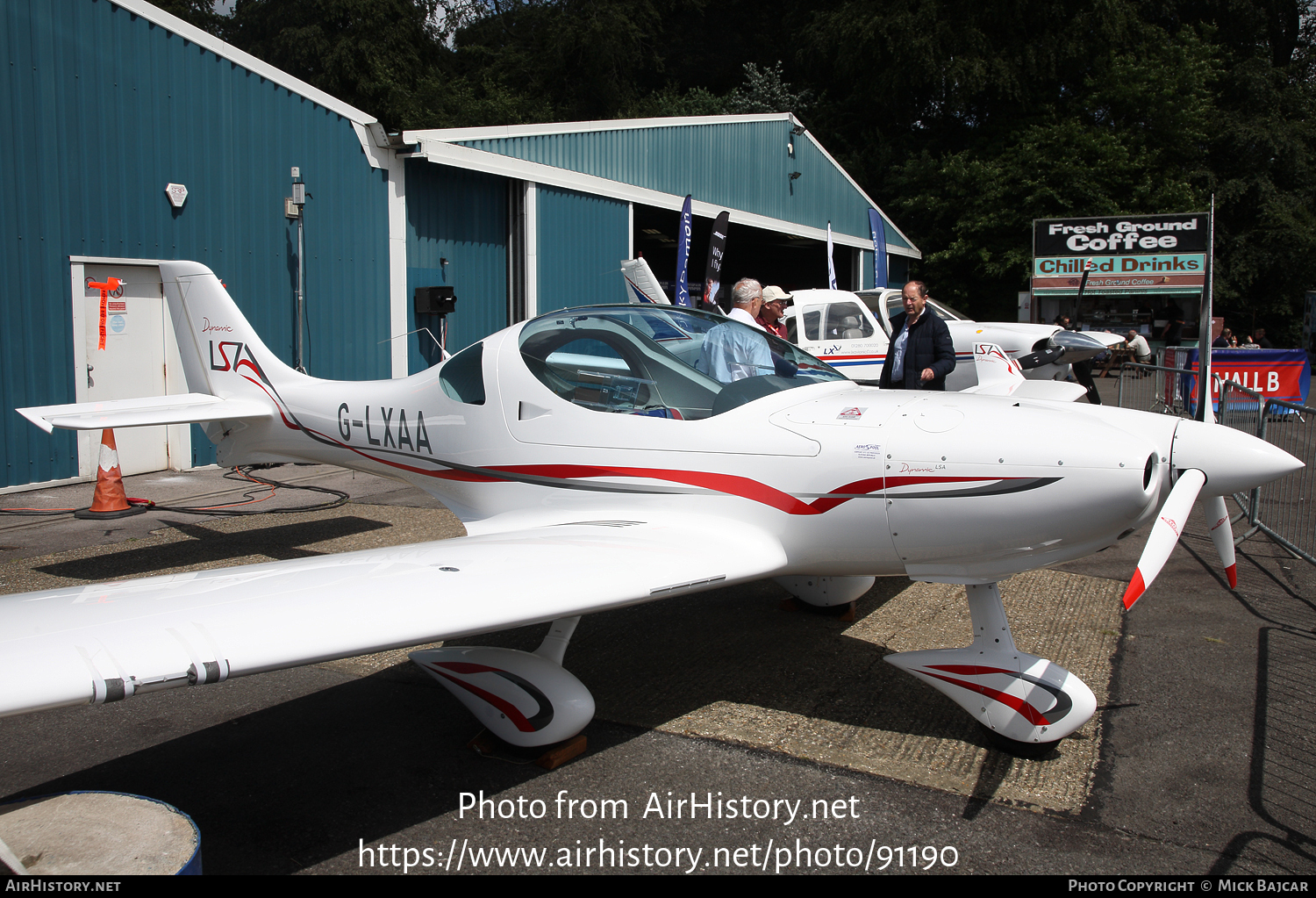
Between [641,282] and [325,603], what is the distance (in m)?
11.4

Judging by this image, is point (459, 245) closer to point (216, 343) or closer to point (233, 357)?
point (216, 343)

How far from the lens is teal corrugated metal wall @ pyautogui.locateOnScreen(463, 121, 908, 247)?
14.0 metres

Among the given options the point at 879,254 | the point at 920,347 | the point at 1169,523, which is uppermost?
the point at 879,254

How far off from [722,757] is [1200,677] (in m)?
2.41

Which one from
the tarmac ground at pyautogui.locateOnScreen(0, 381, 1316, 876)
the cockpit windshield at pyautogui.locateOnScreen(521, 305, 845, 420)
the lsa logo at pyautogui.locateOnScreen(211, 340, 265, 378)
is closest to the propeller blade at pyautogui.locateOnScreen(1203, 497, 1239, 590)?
the tarmac ground at pyautogui.locateOnScreen(0, 381, 1316, 876)

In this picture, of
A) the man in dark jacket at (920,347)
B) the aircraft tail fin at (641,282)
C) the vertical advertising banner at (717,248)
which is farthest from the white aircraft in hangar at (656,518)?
the vertical advertising banner at (717,248)

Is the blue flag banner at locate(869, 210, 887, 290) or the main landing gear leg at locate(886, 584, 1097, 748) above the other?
the blue flag banner at locate(869, 210, 887, 290)

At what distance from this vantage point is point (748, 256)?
93.6 feet

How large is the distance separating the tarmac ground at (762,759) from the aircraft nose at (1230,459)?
109cm

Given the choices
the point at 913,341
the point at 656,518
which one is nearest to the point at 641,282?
the point at 913,341

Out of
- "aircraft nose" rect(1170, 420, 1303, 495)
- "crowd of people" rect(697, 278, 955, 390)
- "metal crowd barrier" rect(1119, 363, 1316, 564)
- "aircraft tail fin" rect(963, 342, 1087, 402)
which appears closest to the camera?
"aircraft nose" rect(1170, 420, 1303, 495)

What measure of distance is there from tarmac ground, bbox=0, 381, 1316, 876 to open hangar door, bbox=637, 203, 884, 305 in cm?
1565

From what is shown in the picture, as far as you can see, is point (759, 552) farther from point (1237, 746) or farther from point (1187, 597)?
Answer: point (1187, 597)

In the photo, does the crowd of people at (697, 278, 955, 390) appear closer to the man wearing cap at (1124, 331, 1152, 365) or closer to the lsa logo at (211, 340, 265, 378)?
the lsa logo at (211, 340, 265, 378)
